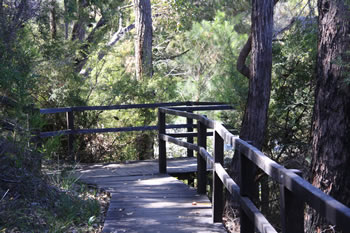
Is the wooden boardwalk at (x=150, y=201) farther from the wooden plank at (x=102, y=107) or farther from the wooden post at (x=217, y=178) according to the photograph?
the wooden plank at (x=102, y=107)

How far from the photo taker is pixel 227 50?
12.5 m

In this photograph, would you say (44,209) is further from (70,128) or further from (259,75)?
(259,75)

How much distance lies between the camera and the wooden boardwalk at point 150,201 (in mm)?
5297

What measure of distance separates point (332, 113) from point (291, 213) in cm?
406

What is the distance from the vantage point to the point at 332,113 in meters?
6.51

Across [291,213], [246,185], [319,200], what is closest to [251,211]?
[246,185]

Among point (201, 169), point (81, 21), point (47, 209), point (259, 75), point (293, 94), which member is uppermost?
point (81, 21)

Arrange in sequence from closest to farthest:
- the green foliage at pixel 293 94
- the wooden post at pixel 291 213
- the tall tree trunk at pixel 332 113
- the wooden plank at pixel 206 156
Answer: the wooden post at pixel 291 213 < the wooden plank at pixel 206 156 < the tall tree trunk at pixel 332 113 < the green foliage at pixel 293 94

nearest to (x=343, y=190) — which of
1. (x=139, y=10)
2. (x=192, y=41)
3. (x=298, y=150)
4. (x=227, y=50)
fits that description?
(x=298, y=150)

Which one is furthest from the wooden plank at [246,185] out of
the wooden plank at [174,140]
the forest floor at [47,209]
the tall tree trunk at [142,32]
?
the tall tree trunk at [142,32]

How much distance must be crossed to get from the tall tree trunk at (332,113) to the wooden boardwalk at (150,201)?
1752 millimetres

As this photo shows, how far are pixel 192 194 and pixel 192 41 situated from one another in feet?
45.6

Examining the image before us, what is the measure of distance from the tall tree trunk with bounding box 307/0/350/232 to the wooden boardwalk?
1.75 metres

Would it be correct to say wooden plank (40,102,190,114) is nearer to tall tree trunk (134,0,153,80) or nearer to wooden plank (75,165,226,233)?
wooden plank (75,165,226,233)
